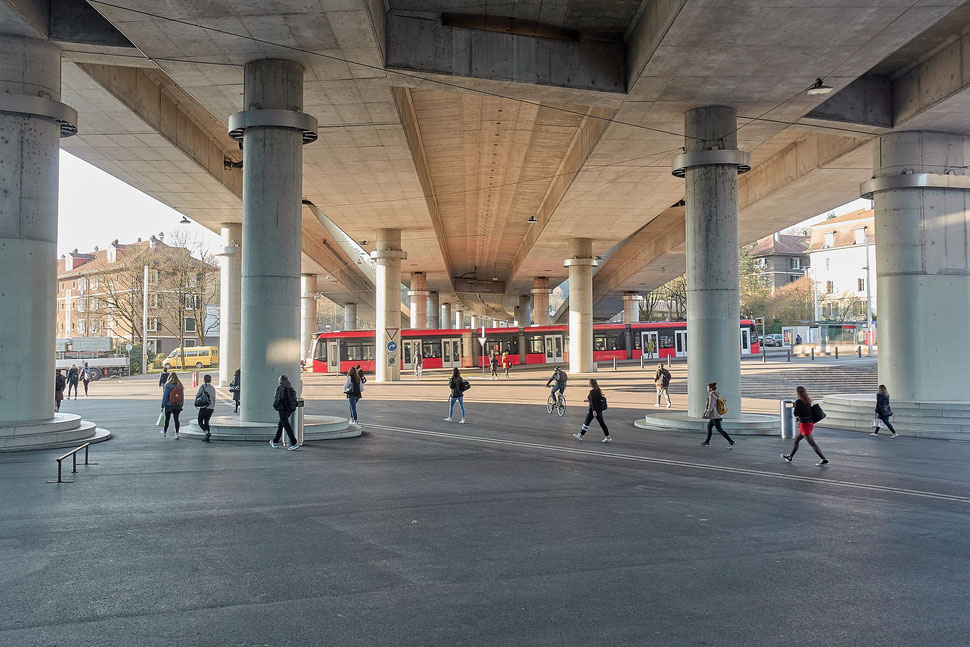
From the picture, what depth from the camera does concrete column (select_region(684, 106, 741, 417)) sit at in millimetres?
18078

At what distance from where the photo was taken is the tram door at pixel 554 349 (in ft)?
168

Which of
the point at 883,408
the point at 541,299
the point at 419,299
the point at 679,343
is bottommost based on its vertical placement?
the point at 883,408

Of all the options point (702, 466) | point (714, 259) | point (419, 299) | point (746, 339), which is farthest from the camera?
point (419, 299)

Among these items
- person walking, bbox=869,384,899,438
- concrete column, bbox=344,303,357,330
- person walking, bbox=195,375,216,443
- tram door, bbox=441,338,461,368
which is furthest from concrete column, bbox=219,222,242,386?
concrete column, bbox=344,303,357,330

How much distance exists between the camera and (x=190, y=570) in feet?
20.9

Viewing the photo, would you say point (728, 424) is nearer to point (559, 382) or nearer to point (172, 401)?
point (559, 382)

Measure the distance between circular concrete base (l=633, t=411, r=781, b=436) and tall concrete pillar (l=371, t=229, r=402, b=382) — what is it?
2291 cm

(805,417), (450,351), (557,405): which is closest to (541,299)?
(450,351)

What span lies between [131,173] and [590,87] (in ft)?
59.6

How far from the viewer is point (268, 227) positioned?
15.8m

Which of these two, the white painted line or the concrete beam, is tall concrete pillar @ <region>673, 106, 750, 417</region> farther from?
the white painted line

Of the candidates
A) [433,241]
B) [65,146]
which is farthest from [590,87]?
[433,241]

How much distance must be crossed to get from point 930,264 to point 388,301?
89.3 feet

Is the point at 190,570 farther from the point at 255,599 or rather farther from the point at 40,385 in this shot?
the point at 40,385
